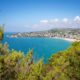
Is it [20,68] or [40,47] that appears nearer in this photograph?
[20,68]

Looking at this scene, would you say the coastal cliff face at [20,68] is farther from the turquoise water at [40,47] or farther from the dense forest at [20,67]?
the turquoise water at [40,47]

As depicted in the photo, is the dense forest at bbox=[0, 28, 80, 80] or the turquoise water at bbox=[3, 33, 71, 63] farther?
the turquoise water at bbox=[3, 33, 71, 63]

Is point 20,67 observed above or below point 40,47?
above

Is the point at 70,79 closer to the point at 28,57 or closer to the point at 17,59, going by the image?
the point at 28,57

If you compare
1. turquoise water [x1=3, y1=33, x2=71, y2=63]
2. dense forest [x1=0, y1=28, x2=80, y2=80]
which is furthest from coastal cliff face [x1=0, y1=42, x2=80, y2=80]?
turquoise water [x1=3, y1=33, x2=71, y2=63]

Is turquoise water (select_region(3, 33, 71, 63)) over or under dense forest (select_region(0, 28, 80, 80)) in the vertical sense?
under

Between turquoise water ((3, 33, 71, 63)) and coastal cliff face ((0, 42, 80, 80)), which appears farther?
turquoise water ((3, 33, 71, 63))

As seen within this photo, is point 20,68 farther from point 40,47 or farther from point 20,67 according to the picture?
point 40,47

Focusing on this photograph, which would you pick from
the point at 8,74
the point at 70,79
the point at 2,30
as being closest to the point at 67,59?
the point at 70,79

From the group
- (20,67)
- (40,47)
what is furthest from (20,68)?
(40,47)

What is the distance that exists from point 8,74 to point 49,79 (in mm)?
2089

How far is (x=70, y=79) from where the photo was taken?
45.8 ft

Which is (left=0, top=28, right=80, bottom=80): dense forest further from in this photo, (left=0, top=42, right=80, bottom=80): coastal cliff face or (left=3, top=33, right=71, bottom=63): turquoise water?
(left=3, top=33, right=71, bottom=63): turquoise water

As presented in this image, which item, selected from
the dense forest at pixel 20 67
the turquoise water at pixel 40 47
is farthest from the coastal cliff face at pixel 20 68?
the turquoise water at pixel 40 47
